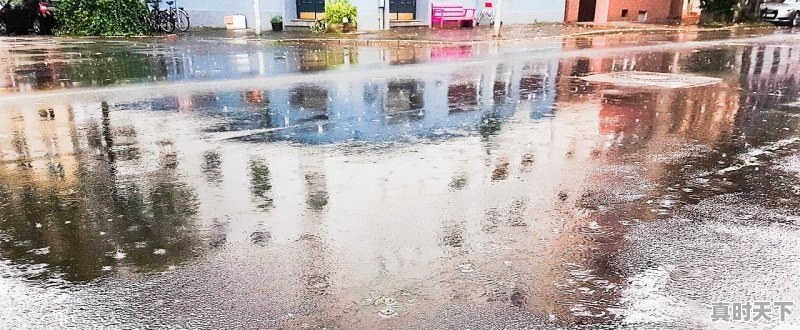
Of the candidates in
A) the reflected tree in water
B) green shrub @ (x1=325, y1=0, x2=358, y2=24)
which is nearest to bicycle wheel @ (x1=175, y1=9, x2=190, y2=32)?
green shrub @ (x1=325, y1=0, x2=358, y2=24)

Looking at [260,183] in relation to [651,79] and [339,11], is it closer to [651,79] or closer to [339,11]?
[651,79]

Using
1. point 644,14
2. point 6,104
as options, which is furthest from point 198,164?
point 644,14

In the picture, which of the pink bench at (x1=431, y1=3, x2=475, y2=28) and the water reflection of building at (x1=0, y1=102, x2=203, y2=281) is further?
the pink bench at (x1=431, y1=3, x2=475, y2=28)

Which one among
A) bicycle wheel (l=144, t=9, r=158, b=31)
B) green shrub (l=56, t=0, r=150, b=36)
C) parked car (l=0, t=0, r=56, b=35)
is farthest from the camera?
parked car (l=0, t=0, r=56, b=35)

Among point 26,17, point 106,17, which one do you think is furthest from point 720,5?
point 26,17

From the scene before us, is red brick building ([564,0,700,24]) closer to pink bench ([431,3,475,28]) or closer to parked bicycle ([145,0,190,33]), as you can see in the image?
pink bench ([431,3,475,28])

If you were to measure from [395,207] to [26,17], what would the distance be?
2456 cm

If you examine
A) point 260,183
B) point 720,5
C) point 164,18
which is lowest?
point 260,183

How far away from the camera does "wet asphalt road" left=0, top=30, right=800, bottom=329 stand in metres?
A: 3.23

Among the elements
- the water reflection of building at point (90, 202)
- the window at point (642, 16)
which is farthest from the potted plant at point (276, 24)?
the window at point (642, 16)

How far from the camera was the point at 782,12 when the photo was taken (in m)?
31.7

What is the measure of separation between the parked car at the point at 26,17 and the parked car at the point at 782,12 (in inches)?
1329

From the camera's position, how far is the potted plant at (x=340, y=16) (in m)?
24.1

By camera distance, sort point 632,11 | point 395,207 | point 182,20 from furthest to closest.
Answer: point 632,11, point 182,20, point 395,207
